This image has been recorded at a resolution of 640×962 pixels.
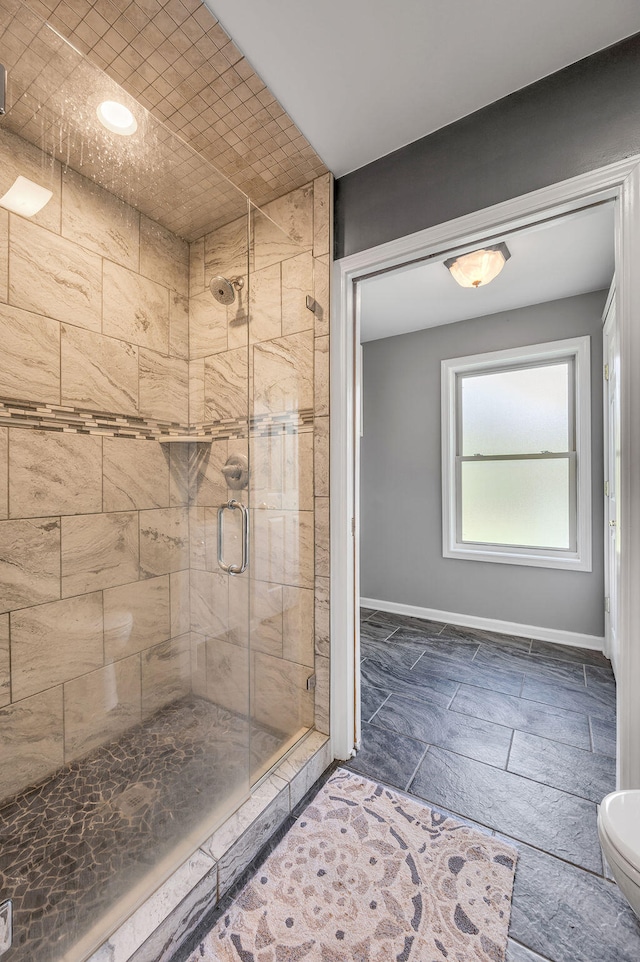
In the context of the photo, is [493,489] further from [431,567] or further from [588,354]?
[588,354]

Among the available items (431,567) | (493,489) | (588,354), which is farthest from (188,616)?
(588,354)

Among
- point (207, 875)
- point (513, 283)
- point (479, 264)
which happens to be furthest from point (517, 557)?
point (207, 875)

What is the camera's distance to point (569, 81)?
1305 mm

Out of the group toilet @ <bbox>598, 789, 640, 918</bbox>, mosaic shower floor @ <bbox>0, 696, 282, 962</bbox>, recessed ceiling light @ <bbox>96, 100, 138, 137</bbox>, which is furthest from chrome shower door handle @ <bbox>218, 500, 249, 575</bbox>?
→ recessed ceiling light @ <bbox>96, 100, 138, 137</bbox>

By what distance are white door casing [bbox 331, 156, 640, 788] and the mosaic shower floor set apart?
1.78 ft

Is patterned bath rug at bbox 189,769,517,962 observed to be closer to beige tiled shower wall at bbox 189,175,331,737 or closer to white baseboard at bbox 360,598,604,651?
beige tiled shower wall at bbox 189,175,331,737

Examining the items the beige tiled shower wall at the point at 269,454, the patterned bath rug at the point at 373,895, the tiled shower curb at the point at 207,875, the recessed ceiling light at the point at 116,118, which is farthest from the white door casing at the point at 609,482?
the recessed ceiling light at the point at 116,118

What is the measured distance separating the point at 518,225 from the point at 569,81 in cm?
42

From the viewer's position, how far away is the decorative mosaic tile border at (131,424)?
1.45m

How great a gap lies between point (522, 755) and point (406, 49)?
2733 mm

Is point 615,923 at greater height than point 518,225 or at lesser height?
lesser

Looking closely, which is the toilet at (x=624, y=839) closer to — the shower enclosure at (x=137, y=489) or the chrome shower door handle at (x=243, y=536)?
the shower enclosure at (x=137, y=489)

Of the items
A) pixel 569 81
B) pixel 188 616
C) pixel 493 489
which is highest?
pixel 569 81

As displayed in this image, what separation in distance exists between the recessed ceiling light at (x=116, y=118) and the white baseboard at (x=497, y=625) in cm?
353
